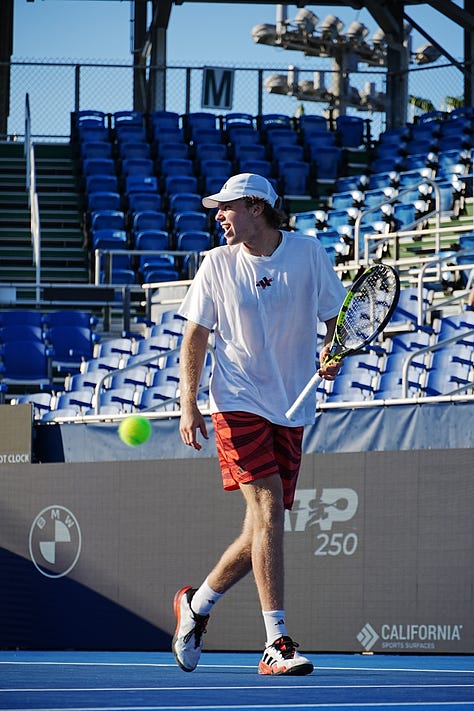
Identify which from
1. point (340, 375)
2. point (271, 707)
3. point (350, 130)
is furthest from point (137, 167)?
point (271, 707)

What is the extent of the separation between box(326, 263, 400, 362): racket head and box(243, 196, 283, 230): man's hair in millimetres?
393

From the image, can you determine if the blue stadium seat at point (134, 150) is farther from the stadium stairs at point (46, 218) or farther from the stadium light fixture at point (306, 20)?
the stadium light fixture at point (306, 20)

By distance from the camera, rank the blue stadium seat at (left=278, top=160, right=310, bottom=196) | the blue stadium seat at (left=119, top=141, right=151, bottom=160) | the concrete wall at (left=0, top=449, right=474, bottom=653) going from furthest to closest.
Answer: the blue stadium seat at (left=119, top=141, right=151, bottom=160), the blue stadium seat at (left=278, top=160, right=310, bottom=196), the concrete wall at (left=0, top=449, right=474, bottom=653)

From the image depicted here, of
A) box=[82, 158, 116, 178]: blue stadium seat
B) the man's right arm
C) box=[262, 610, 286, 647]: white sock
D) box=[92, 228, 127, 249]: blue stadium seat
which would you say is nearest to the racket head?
the man's right arm

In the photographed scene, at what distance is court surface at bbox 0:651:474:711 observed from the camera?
3.86 metres

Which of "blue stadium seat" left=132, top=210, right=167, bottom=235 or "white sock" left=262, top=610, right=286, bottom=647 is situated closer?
"white sock" left=262, top=610, right=286, bottom=647

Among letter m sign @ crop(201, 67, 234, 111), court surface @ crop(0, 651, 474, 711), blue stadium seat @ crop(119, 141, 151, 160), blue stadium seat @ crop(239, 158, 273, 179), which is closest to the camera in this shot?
court surface @ crop(0, 651, 474, 711)

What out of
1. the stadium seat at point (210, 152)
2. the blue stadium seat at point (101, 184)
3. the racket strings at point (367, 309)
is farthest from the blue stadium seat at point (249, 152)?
the racket strings at point (367, 309)

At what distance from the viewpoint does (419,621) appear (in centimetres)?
859

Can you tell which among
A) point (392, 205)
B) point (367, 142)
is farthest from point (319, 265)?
point (367, 142)

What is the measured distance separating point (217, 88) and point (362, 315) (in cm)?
2127

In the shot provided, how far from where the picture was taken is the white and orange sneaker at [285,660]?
198 inches

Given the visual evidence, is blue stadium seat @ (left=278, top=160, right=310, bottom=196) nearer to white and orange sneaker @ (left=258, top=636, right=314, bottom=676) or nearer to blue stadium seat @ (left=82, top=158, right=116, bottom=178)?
blue stadium seat @ (left=82, top=158, right=116, bottom=178)

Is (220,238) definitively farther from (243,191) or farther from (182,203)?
(243,191)
